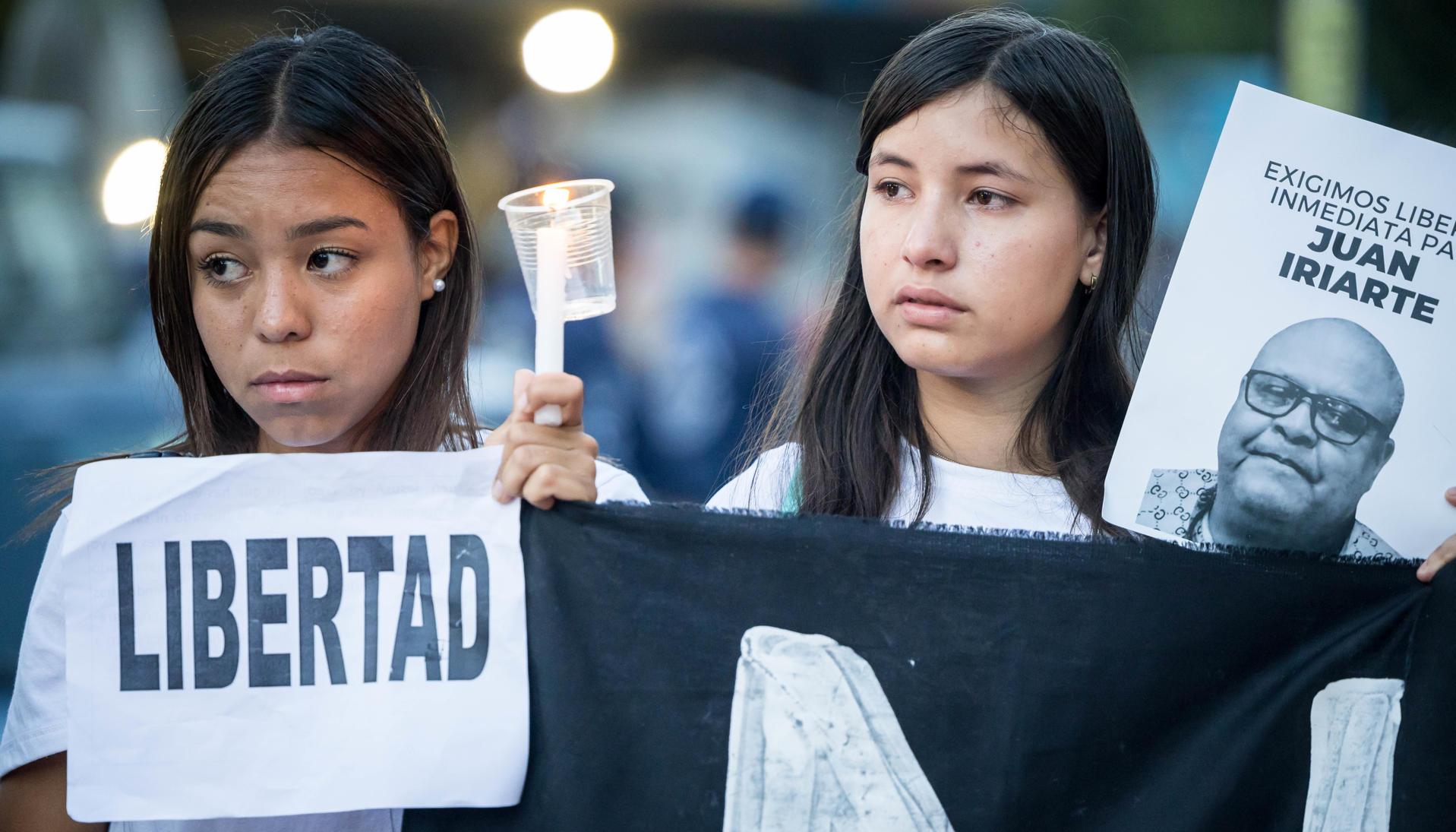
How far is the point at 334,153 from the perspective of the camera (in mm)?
1872

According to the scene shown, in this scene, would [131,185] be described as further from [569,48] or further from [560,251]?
[560,251]

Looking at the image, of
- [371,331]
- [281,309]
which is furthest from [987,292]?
[281,309]

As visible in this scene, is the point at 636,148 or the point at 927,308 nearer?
the point at 927,308

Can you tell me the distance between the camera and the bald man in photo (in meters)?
1.68

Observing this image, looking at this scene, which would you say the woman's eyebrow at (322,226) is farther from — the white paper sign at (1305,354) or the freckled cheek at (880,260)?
the white paper sign at (1305,354)

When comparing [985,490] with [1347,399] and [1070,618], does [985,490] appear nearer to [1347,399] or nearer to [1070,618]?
[1070,618]

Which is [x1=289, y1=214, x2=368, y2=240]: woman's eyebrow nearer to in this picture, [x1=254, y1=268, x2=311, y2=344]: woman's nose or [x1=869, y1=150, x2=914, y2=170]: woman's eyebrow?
[x1=254, y1=268, x2=311, y2=344]: woman's nose

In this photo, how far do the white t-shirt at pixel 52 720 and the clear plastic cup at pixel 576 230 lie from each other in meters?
0.28

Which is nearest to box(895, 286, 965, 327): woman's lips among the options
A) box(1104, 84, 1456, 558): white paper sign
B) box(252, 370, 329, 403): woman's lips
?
box(1104, 84, 1456, 558): white paper sign

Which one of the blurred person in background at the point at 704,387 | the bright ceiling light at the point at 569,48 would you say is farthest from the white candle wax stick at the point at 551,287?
the bright ceiling light at the point at 569,48

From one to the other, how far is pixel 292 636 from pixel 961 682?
33.2 inches

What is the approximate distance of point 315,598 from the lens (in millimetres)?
1619

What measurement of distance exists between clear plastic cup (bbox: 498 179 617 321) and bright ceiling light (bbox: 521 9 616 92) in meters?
5.39

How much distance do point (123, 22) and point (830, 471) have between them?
4.55 meters
